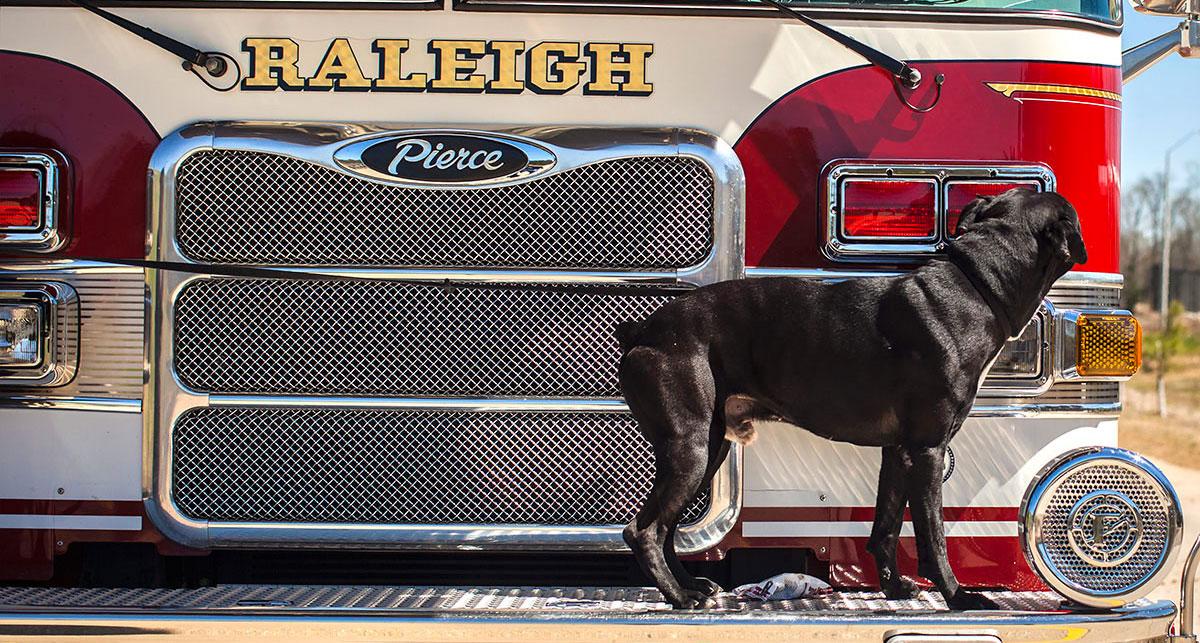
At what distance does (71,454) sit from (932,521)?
238 cm

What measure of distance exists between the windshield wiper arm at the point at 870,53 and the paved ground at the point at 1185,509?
5150mm

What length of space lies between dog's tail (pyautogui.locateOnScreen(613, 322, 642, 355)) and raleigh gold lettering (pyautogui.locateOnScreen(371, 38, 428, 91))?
0.89 metres

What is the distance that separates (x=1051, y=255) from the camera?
3453 millimetres

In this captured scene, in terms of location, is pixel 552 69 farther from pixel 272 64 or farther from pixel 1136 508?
pixel 1136 508

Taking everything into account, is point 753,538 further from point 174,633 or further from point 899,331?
point 174,633

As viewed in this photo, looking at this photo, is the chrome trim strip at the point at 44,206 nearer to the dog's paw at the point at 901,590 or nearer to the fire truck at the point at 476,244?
the fire truck at the point at 476,244

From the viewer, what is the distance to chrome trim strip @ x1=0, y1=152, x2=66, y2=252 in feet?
12.3

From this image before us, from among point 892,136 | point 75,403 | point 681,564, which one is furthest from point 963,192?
point 75,403

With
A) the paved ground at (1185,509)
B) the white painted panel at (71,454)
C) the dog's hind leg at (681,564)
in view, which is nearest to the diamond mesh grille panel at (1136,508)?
the dog's hind leg at (681,564)

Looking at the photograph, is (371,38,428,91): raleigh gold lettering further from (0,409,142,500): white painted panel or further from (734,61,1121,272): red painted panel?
(0,409,142,500): white painted panel

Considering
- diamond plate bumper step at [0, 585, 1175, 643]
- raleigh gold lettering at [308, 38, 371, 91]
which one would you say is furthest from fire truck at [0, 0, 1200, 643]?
diamond plate bumper step at [0, 585, 1175, 643]

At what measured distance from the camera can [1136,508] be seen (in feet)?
11.3

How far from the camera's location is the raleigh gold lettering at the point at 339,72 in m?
3.74

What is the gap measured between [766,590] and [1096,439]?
1.04m
